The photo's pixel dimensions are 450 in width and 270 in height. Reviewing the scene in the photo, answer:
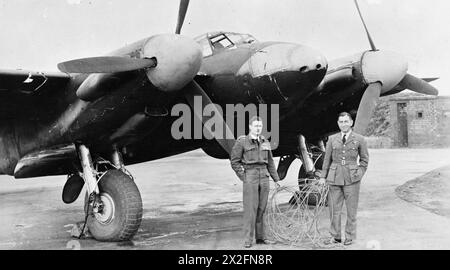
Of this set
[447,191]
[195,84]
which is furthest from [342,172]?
[447,191]

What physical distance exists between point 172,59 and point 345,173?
2647 mm

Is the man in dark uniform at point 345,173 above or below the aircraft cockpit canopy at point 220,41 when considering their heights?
below

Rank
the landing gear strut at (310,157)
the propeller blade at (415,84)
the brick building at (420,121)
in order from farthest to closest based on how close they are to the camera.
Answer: the brick building at (420,121), the landing gear strut at (310,157), the propeller blade at (415,84)

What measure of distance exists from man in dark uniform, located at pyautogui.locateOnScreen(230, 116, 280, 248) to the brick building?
37427 millimetres

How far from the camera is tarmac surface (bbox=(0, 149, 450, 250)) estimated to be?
721 centimetres

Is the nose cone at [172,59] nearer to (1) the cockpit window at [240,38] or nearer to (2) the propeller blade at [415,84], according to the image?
(1) the cockpit window at [240,38]

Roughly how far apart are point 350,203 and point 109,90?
360cm

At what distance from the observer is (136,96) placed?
695 centimetres

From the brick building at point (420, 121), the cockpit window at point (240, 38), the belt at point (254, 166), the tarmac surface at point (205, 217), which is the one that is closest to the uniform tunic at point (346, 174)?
the tarmac surface at point (205, 217)

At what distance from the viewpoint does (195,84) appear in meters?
7.31

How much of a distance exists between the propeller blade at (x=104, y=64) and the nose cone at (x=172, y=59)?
12 centimetres

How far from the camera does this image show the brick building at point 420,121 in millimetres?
41156
